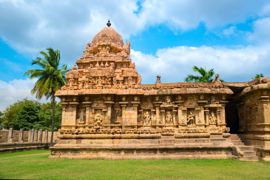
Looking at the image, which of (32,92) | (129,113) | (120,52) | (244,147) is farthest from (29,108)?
(244,147)

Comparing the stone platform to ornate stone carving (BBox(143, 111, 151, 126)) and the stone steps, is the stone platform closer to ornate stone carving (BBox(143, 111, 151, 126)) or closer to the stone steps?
the stone steps

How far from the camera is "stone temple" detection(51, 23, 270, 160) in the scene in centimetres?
1380

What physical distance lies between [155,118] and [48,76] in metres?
16.7

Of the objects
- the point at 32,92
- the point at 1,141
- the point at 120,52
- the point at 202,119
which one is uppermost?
the point at 120,52

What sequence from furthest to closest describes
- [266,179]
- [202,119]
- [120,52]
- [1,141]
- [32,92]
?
[32,92] → [1,141] → [120,52] → [202,119] → [266,179]

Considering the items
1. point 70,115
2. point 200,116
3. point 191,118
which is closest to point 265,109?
point 200,116

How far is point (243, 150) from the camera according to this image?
1359cm

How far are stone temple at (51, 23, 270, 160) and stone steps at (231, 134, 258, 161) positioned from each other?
0.20 ft

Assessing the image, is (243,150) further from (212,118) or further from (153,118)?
(153,118)

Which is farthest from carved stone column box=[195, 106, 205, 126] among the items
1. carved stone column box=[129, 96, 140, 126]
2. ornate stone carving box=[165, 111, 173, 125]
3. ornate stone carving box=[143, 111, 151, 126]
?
carved stone column box=[129, 96, 140, 126]

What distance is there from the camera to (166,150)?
45.6ft

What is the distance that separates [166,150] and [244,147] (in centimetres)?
481

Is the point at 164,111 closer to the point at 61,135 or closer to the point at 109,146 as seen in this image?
the point at 109,146

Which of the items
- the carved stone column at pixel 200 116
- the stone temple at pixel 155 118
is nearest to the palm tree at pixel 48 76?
the stone temple at pixel 155 118
